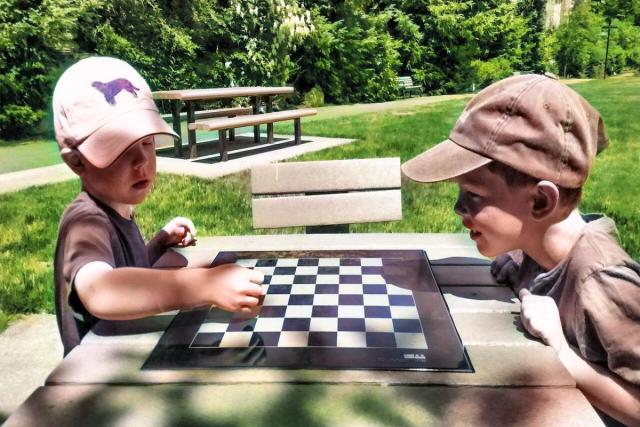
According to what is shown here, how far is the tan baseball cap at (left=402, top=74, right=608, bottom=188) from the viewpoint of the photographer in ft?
4.38

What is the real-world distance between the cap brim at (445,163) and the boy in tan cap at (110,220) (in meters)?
0.48

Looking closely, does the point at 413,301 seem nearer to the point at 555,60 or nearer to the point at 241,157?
the point at 241,157

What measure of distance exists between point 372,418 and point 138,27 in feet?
40.8

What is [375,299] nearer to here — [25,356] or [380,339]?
[380,339]

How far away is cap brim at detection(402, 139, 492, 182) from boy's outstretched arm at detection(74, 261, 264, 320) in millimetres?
482

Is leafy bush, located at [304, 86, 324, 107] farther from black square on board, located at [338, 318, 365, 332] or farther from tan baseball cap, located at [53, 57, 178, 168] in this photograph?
black square on board, located at [338, 318, 365, 332]

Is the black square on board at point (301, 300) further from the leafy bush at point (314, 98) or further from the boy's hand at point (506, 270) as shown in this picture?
the leafy bush at point (314, 98)

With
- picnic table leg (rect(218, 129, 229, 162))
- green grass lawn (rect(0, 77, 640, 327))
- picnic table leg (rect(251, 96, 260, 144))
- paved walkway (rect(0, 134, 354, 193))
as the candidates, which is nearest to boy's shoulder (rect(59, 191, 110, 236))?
green grass lawn (rect(0, 77, 640, 327))

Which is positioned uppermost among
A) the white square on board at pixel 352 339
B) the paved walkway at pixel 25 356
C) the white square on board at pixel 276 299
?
the white square on board at pixel 352 339

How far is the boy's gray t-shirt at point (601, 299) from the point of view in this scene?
1235 mm

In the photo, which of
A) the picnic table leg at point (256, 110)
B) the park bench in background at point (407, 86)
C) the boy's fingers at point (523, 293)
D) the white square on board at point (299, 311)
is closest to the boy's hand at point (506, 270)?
the boy's fingers at point (523, 293)

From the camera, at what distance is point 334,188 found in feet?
9.03

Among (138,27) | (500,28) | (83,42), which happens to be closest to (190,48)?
(138,27)

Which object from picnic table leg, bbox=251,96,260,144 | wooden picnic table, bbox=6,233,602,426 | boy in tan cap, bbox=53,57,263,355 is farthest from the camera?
picnic table leg, bbox=251,96,260,144
